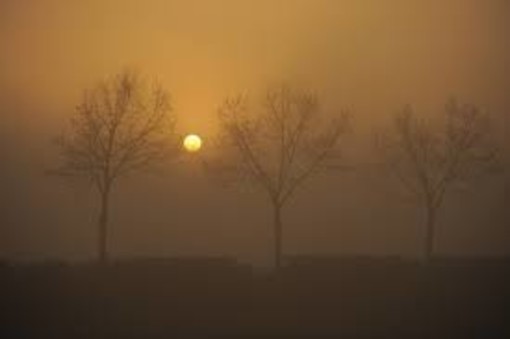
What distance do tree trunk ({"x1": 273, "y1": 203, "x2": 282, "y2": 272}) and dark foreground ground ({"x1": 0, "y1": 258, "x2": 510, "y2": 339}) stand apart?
36 millimetres

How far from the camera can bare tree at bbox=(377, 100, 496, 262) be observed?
287 cm

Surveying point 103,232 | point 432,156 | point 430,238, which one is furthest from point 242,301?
point 432,156

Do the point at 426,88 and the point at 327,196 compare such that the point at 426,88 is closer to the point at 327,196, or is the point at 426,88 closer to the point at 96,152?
the point at 327,196

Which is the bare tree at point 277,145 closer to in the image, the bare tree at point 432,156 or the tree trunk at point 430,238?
the bare tree at point 432,156

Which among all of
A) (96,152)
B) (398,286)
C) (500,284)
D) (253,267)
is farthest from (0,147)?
(500,284)

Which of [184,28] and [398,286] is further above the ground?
[184,28]

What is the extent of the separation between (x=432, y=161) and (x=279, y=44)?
0.65m

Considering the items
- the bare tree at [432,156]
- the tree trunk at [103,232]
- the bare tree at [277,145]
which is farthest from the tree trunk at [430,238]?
the tree trunk at [103,232]

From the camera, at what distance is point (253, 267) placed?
9.26 feet

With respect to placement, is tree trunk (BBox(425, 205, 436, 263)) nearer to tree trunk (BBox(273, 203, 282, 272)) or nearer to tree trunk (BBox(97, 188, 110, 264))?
tree trunk (BBox(273, 203, 282, 272))

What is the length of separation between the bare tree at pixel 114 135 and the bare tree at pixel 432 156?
29.4 inches

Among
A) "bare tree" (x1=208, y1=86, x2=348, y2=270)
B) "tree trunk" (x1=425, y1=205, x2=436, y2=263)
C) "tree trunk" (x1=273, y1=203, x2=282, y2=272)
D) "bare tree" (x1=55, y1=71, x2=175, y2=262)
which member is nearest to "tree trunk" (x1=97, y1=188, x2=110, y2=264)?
"bare tree" (x1=55, y1=71, x2=175, y2=262)

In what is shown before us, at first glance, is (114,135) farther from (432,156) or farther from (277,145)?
(432,156)

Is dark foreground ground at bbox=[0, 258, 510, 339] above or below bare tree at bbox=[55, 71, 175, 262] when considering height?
below
